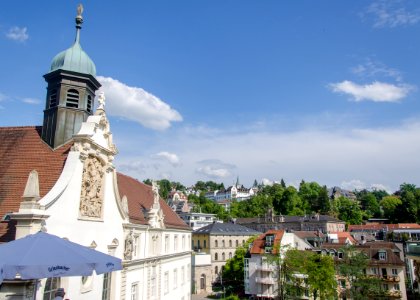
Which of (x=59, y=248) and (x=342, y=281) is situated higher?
(x=59, y=248)

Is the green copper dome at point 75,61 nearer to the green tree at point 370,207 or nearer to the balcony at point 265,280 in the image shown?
the balcony at point 265,280

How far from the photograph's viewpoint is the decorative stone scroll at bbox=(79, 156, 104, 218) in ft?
57.7

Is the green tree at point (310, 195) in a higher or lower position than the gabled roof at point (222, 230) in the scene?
higher

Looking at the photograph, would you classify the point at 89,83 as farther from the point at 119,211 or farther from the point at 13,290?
the point at 13,290

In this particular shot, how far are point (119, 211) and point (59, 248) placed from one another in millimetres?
12144

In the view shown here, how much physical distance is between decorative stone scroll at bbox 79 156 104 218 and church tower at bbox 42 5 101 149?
7.87 ft

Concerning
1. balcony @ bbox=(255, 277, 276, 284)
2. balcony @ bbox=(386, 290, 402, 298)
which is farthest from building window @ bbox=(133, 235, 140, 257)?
balcony @ bbox=(386, 290, 402, 298)

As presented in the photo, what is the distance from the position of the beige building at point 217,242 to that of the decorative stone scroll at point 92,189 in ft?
196

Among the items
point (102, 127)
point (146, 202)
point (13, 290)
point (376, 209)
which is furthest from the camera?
point (376, 209)

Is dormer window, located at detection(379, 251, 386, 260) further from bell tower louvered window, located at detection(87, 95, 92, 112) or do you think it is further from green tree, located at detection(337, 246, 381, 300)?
bell tower louvered window, located at detection(87, 95, 92, 112)

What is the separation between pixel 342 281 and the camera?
4741cm

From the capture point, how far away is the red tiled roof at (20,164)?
50.5ft

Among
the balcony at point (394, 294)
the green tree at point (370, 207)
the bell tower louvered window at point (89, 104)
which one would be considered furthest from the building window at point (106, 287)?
the green tree at point (370, 207)

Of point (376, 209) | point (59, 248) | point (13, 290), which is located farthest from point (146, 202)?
point (376, 209)
